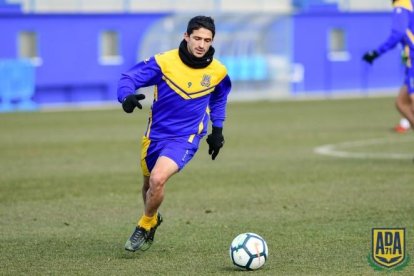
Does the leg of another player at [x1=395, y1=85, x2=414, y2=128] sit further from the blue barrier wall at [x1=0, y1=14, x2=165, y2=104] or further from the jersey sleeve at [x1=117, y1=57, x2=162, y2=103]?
the blue barrier wall at [x1=0, y1=14, x2=165, y2=104]

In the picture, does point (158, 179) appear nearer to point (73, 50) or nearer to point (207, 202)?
point (207, 202)

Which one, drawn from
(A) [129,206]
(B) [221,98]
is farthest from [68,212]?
(B) [221,98]

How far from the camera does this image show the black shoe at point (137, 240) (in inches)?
353

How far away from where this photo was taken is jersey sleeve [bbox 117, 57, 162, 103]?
8930mm

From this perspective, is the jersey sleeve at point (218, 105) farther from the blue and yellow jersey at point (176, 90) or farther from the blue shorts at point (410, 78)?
the blue shorts at point (410, 78)

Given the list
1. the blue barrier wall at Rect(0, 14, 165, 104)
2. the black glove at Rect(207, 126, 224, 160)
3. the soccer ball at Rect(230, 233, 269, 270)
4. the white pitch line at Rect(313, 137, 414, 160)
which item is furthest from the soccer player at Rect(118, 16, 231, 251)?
the blue barrier wall at Rect(0, 14, 165, 104)

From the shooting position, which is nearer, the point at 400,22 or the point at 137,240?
the point at 137,240

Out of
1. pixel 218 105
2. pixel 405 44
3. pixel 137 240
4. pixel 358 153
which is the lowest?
pixel 358 153

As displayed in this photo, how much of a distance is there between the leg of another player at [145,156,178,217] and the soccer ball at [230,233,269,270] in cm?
97

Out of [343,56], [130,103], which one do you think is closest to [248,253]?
[130,103]

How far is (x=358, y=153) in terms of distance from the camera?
18.1 m

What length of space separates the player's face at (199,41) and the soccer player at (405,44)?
738 cm

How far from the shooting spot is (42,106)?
35.4 m

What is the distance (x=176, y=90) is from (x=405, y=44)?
26.4 ft
